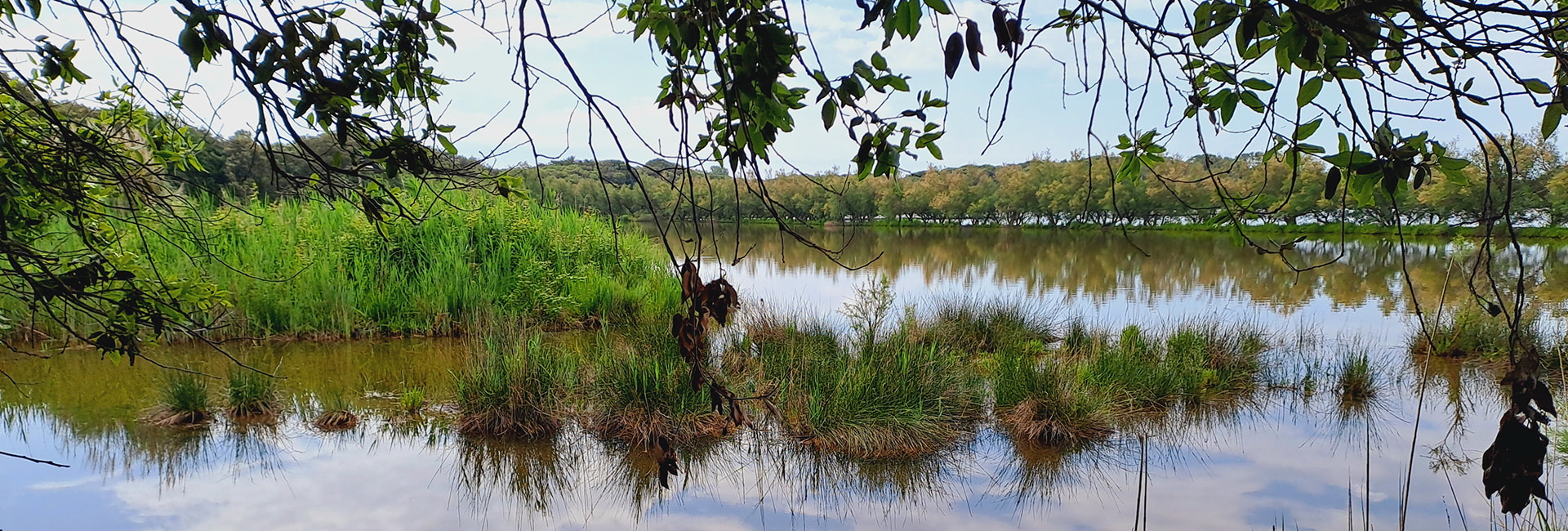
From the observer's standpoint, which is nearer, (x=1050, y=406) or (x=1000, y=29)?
(x=1000, y=29)

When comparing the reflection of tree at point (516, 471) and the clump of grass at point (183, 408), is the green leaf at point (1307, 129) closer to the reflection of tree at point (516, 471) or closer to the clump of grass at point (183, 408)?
the reflection of tree at point (516, 471)

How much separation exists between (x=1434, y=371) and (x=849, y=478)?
19.0 feet

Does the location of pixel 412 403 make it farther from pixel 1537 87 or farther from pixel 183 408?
pixel 1537 87

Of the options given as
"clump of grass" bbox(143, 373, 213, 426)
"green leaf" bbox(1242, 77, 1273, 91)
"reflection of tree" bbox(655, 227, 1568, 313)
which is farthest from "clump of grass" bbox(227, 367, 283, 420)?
"green leaf" bbox(1242, 77, 1273, 91)

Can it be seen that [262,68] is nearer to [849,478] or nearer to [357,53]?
[357,53]

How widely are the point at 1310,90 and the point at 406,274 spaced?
9.38 meters

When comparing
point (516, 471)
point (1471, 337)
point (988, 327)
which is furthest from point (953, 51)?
point (1471, 337)

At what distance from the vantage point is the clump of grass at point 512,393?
5.30m

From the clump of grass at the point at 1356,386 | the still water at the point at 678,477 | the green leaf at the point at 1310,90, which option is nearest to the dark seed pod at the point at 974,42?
the green leaf at the point at 1310,90

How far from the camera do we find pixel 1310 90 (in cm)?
103

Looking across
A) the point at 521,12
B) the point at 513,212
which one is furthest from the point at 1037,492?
the point at 513,212

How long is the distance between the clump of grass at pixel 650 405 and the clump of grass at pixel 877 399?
0.53m

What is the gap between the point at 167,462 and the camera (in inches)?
190

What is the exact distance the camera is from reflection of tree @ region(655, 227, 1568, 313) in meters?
12.2
